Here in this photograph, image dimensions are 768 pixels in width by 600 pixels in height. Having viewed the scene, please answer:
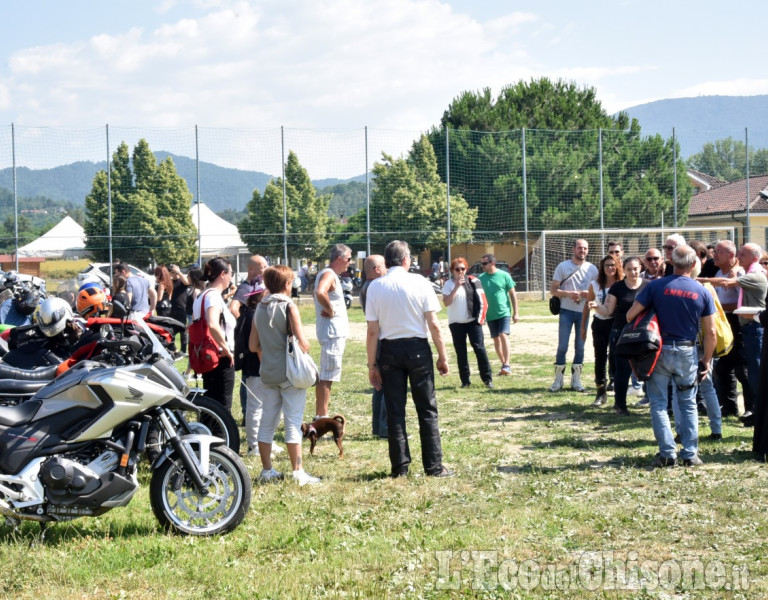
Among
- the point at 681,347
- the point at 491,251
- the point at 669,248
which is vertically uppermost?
the point at 491,251

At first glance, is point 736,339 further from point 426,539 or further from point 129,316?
point 129,316

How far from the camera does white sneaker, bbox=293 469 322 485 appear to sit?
6680 millimetres

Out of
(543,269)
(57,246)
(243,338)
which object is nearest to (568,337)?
(243,338)

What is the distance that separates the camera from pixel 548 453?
7.62 m

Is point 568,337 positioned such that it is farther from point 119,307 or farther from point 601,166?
point 601,166

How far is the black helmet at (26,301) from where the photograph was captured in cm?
879

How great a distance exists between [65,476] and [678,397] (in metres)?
4.70

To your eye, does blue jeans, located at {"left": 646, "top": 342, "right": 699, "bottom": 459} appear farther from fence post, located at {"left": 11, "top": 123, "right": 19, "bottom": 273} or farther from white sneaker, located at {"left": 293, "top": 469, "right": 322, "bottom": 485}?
fence post, located at {"left": 11, "top": 123, "right": 19, "bottom": 273}

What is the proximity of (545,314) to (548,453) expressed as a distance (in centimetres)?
1902

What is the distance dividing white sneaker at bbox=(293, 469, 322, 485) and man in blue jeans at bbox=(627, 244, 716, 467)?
106 inches

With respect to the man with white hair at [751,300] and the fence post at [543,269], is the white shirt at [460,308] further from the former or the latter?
the fence post at [543,269]

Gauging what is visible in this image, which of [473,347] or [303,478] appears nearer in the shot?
[303,478]

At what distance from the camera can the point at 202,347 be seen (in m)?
7.39

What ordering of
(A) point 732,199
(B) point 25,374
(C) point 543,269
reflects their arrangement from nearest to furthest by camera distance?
(B) point 25,374 → (C) point 543,269 → (A) point 732,199
